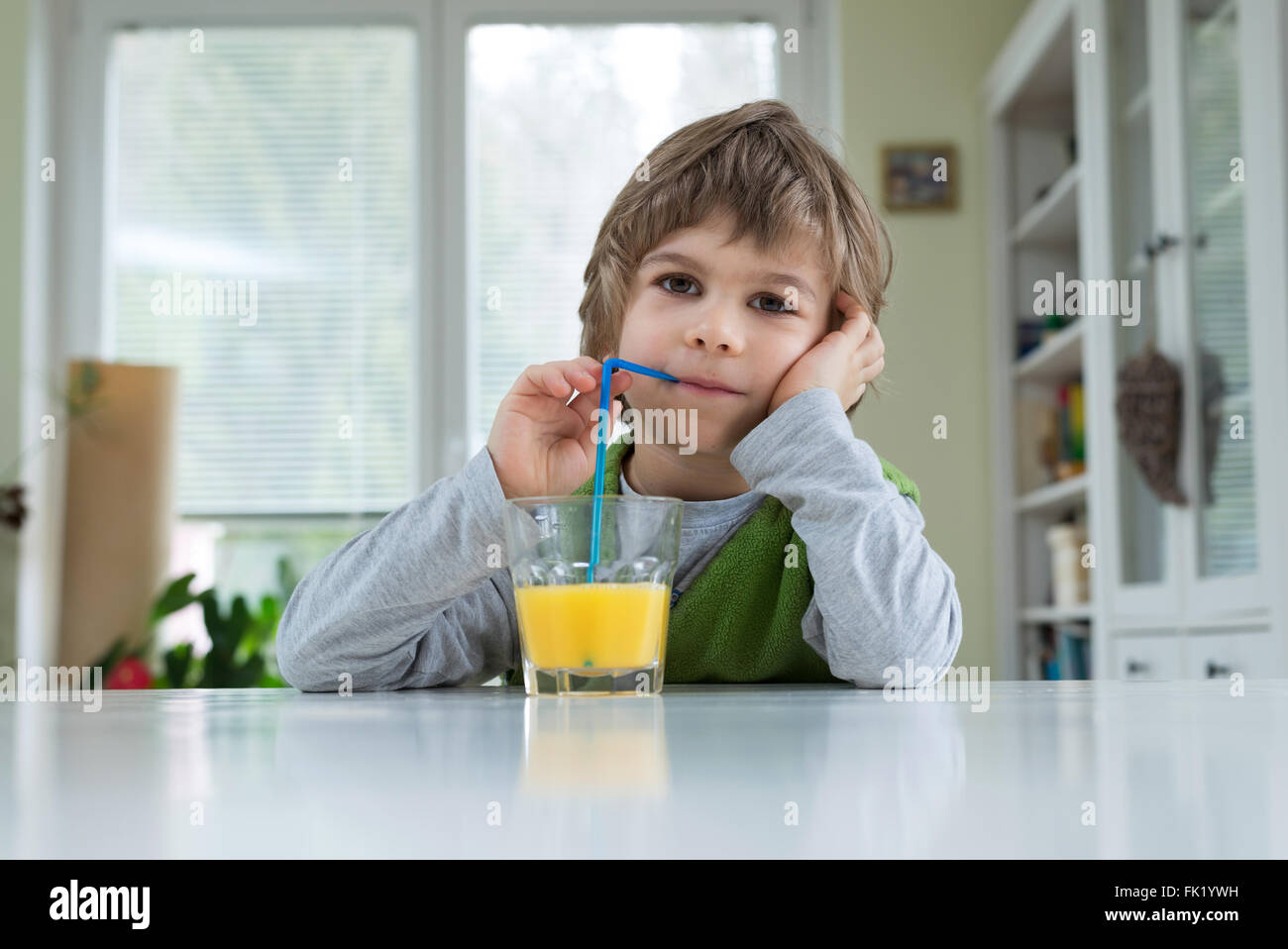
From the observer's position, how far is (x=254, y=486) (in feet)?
11.7

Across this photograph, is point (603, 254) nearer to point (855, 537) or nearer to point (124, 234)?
point (855, 537)

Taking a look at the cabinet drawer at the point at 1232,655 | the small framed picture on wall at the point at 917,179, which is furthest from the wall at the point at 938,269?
the cabinet drawer at the point at 1232,655

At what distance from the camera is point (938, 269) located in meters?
3.50

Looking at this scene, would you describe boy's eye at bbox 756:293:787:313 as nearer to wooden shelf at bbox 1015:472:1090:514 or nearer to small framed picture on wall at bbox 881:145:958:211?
wooden shelf at bbox 1015:472:1090:514

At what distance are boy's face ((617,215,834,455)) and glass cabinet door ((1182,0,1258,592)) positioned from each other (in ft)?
3.97

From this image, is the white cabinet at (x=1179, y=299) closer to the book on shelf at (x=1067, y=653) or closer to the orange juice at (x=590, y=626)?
the book on shelf at (x=1067, y=653)

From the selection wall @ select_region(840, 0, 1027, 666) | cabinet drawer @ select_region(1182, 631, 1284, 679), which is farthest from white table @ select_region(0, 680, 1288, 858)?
wall @ select_region(840, 0, 1027, 666)

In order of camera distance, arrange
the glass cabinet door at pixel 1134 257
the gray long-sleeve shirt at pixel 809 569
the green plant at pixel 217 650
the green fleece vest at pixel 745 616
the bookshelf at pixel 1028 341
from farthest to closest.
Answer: the bookshelf at pixel 1028 341 → the green plant at pixel 217 650 → the glass cabinet door at pixel 1134 257 → the green fleece vest at pixel 745 616 → the gray long-sleeve shirt at pixel 809 569

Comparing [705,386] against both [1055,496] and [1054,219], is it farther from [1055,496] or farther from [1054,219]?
[1054,219]

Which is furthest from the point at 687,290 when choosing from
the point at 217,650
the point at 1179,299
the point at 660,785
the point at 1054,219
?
the point at 1054,219

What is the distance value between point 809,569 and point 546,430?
0.20 metres

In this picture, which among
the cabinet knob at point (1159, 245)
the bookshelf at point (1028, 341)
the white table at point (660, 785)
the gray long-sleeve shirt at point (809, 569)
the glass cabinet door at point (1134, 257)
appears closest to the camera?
the white table at point (660, 785)

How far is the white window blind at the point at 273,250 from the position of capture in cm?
359

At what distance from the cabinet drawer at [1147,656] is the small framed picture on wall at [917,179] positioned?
4.63 feet
